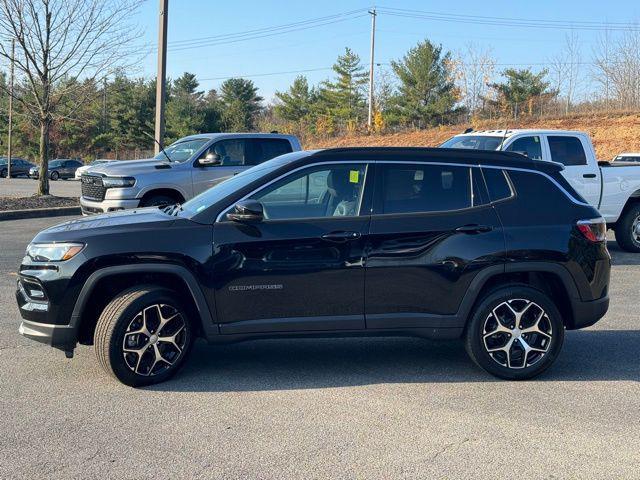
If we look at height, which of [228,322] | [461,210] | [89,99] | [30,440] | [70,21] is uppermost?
[70,21]

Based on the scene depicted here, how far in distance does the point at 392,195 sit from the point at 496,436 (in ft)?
6.54

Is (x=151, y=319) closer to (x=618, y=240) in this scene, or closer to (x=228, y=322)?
(x=228, y=322)

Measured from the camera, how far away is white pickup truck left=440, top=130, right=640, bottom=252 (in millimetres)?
11766

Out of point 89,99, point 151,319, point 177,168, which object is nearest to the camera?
point 151,319

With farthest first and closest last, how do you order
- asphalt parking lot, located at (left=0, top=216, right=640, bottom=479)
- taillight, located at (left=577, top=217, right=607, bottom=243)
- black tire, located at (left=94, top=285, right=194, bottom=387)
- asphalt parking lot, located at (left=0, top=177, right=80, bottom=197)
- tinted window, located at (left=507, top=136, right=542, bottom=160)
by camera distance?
asphalt parking lot, located at (left=0, top=177, right=80, bottom=197), tinted window, located at (left=507, top=136, right=542, bottom=160), taillight, located at (left=577, top=217, right=607, bottom=243), black tire, located at (left=94, top=285, right=194, bottom=387), asphalt parking lot, located at (left=0, top=216, right=640, bottom=479)

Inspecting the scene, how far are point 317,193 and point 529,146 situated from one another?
7307 mm

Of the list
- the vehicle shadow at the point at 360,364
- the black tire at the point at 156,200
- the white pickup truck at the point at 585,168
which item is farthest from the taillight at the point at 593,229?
the black tire at the point at 156,200

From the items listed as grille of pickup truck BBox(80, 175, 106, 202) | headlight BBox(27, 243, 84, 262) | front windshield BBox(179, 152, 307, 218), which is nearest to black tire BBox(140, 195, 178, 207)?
grille of pickup truck BBox(80, 175, 106, 202)

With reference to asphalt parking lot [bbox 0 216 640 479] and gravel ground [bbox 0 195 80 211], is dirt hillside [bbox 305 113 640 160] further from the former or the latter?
asphalt parking lot [bbox 0 216 640 479]

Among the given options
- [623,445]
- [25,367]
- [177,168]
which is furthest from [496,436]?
[177,168]

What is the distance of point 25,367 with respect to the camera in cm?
563

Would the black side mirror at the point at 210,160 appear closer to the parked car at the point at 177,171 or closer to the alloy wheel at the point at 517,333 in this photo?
the parked car at the point at 177,171

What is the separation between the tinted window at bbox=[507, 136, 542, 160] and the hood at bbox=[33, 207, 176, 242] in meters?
7.69

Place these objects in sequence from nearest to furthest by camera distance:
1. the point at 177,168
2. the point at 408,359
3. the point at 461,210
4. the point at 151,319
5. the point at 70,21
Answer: the point at 151,319
the point at 461,210
the point at 408,359
the point at 177,168
the point at 70,21
